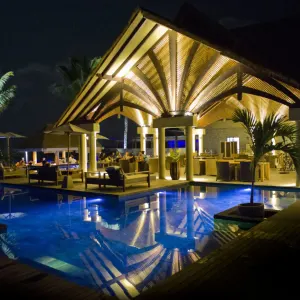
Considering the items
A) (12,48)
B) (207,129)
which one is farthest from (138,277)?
(12,48)

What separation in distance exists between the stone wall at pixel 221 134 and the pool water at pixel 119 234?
14569 millimetres

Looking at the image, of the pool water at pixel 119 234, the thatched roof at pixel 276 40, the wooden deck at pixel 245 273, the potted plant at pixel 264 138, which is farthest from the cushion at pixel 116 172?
the thatched roof at pixel 276 40

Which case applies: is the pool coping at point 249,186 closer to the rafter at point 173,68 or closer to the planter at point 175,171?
the planter at point 175,171

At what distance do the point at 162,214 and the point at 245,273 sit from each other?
17.8ft

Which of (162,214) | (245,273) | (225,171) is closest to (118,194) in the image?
(162,214)

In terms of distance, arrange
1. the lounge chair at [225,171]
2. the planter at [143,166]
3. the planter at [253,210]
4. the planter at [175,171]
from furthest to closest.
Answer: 1. the planter at [143,166]
2. the planter at [175,171]
3. the lounge chair at [225,171]
4. the planter at [253,210]

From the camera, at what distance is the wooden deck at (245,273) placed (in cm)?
349

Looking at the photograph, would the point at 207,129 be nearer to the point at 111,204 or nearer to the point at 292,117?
the point at 292,117

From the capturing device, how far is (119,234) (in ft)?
24.4

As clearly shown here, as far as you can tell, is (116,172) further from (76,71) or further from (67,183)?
(76,71)

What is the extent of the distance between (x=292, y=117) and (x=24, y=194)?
34.1 feet

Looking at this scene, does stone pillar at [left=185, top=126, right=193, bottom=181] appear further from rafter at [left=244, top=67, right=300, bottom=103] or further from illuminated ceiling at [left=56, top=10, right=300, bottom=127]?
rafter at [left=244, top=67, right=300, bottom=103]

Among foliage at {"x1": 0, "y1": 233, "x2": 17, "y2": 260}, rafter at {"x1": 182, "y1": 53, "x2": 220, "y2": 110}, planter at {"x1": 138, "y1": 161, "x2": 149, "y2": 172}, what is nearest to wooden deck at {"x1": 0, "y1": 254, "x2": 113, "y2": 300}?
foliage at {"x1": 0, "y1": 233, "x2": 17, "y2": 260}

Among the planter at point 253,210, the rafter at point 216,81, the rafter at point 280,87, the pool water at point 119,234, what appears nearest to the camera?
the pool water at point 119,234
